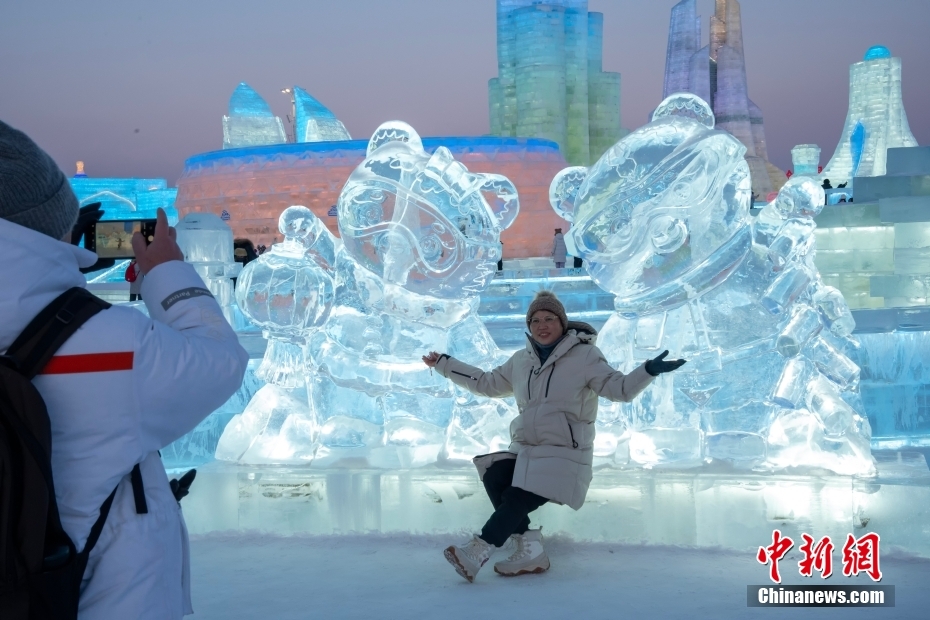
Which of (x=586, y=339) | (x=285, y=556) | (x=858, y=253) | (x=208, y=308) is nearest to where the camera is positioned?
(x=208, y=308)

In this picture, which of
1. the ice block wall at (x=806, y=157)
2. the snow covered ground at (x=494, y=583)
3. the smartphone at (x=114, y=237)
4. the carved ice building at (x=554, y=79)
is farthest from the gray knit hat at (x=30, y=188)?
the ice block wall at (x=806, y=157)

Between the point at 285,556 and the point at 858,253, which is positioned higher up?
the point at 858,253

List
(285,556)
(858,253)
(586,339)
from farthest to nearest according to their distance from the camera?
(858,253) < (285,556) < (586,339)

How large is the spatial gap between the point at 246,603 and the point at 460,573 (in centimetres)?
73

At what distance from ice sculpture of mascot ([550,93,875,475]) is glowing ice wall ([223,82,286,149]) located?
23522 millimetres

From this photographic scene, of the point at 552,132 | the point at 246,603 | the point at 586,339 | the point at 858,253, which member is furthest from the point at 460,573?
the point at 552,132

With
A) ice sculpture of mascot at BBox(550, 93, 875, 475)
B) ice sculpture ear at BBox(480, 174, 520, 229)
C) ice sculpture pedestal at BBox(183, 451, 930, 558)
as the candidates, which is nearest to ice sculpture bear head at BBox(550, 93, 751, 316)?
ice sculpture of mascot at BBox(550, 93, 875, 475)

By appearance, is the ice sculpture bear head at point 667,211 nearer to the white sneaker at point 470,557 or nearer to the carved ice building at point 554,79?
the white sneaker at point 470,557

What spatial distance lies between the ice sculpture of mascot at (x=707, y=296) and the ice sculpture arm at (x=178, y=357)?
8.06ft

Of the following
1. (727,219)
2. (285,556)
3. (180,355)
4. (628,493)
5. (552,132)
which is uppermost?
(552,132)

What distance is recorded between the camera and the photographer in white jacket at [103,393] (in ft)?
5.05

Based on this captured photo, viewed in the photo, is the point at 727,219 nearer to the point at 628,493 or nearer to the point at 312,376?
the point at 628,493

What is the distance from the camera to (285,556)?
3.78 metres

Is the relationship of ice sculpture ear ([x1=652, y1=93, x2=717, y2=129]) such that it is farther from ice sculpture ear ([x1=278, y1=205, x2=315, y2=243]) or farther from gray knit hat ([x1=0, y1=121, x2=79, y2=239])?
gray knit hat ([x1=0, y1=121, x2=79, y2=239])
